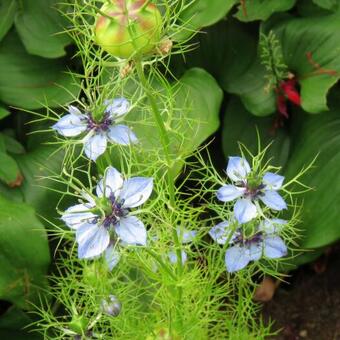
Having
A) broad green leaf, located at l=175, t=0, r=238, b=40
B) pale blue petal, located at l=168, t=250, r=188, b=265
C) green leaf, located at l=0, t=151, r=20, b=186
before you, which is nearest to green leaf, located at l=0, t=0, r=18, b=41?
green leaf, located at l=0, t=151, r=20, b=186

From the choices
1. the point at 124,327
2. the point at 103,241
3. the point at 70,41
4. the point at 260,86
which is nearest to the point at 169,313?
the point at 124,327

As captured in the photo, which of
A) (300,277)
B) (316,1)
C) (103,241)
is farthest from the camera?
(300,277)

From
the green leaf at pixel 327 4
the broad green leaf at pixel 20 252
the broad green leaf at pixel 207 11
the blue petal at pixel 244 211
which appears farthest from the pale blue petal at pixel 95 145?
the green leaf at pixel 327 4

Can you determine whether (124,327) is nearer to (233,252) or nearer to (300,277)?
(233,252)

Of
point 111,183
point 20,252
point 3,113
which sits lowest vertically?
point 20,252

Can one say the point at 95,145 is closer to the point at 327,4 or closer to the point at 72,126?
the point at 72,126

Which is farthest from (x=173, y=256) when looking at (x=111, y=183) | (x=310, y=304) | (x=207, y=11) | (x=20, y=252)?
(x=310, y=304)

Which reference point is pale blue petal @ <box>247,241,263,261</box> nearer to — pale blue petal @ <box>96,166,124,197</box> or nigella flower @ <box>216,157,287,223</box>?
nigella flower @ <box>216,157,287,223</box>
